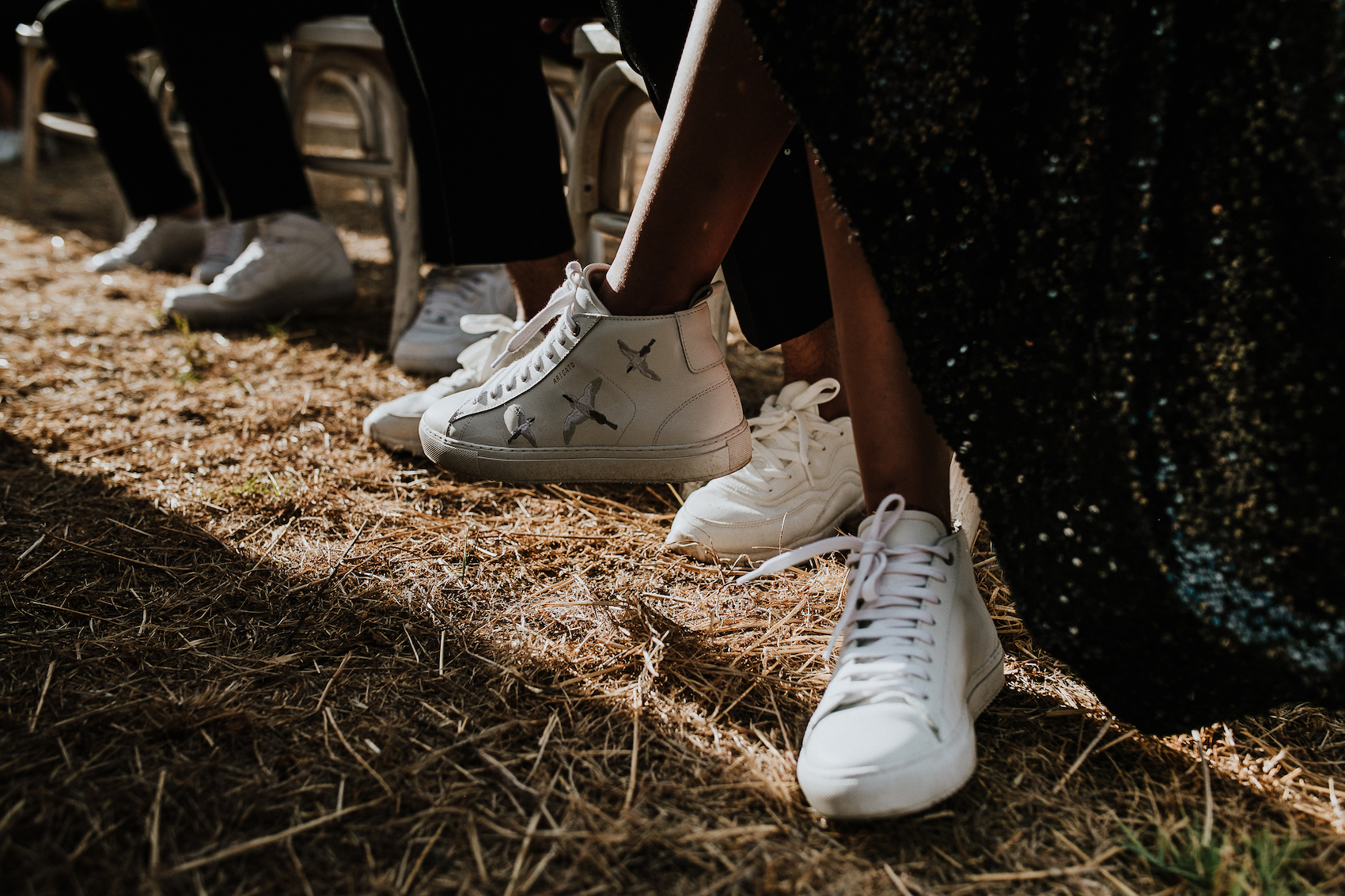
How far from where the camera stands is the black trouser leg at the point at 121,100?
238 centimetres

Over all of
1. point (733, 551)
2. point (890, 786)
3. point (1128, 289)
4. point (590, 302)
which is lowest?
point (733, 551)

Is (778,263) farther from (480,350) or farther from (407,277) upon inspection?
(407,277)

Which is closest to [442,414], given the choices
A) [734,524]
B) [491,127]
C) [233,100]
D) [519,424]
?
[519,424]

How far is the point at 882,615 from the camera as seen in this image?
0.72 meters

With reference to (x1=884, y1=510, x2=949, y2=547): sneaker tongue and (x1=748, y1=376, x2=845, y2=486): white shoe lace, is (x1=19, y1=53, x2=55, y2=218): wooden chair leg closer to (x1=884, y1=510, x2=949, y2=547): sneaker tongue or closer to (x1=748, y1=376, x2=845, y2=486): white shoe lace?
(x1=748, y1=376, x2=845, y2=486): white shoe lace

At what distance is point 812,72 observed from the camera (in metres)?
0.64

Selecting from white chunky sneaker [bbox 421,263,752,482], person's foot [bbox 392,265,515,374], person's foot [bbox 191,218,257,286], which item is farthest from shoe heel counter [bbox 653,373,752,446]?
person's foot [bbox 191,218,257,286]

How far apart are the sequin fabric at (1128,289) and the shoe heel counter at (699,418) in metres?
0.27

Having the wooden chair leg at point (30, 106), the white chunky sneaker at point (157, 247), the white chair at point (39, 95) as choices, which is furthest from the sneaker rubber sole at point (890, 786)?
the wooden chair leg at point (30, 106)

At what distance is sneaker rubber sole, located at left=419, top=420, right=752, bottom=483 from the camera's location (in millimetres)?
900

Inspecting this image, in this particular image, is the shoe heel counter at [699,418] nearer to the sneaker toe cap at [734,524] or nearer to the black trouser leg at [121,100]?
the sneaker toe cap at [734,524]

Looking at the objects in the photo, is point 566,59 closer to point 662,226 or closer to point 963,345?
point 662,226

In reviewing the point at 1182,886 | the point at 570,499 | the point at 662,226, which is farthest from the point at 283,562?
the point at 1182,886

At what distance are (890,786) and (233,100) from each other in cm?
207
